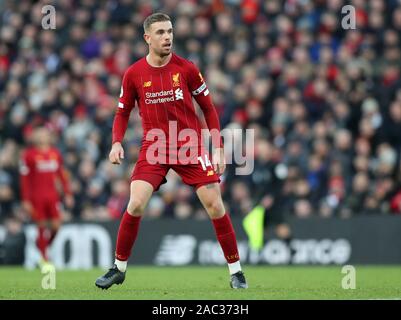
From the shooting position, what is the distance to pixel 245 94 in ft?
65.2

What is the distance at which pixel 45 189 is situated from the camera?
16797mm

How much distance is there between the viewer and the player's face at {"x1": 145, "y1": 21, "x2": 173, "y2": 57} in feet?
33.6

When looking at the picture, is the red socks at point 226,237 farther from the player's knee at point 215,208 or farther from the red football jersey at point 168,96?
the red football jersey at point 168,96

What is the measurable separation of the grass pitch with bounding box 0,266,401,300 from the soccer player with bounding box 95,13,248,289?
0.59 meters

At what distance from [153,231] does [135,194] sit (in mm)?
7814

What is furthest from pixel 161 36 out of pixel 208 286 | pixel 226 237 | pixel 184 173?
pixel 208 286

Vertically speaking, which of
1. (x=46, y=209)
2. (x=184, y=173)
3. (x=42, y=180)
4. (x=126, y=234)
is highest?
(x=184, y=173)

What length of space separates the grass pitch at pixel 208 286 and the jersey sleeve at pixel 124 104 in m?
1.50

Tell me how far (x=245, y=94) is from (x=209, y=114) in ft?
30.8

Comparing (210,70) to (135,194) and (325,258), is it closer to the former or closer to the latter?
(325,258)

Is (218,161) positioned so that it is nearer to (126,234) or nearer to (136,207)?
(136,207)

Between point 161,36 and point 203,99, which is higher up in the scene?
point 161,36

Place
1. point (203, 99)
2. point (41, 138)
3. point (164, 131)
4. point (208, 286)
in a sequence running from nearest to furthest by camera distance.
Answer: point (164, 131) < point (203, 99) < point (208, 286) < point (41, 138)
